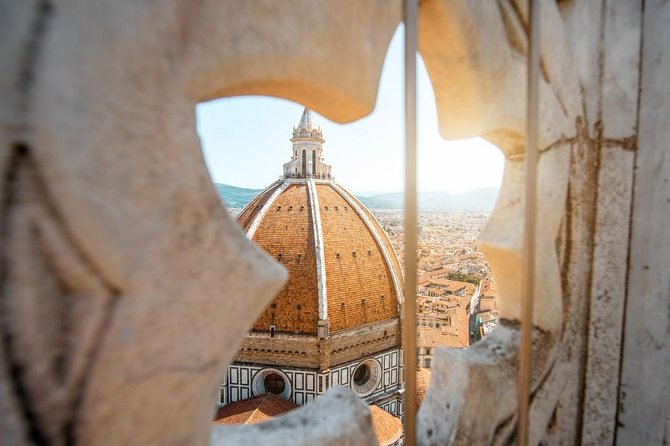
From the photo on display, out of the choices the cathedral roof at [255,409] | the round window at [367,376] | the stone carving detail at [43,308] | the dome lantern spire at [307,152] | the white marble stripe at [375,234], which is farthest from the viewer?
the dome lantern spire at [307,152]

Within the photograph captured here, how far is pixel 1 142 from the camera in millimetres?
325

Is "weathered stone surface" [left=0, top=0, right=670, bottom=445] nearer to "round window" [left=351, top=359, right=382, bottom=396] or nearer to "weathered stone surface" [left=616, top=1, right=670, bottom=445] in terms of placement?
"weathered stone surface" [left=616, top=1, right=670, bottom=445]

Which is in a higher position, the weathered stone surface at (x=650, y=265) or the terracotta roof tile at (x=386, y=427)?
the weathered stone surface at (x=650, y=265)

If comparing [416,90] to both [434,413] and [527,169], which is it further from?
[434,413]

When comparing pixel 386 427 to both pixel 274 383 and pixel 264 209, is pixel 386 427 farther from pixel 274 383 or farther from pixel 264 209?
pixel 264 209

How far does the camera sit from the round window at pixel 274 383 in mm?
12727

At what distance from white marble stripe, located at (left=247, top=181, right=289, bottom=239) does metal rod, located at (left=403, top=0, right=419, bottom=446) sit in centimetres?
Answer: 1396

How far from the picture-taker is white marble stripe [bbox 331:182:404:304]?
14990 millimetres

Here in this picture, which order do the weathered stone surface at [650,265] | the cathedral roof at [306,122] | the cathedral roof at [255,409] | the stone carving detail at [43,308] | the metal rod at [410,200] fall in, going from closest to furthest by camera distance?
1. the stone carving detail at [43,308]
2. the metal rod at [410,200]
3. the weathered stone surface at [650,265]
4. the cathedral roof at [255,409]
5. the cathedral roof at [306,122]

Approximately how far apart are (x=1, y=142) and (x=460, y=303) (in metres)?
23.0

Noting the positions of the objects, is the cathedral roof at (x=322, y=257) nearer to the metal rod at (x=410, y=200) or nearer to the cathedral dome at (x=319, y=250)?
the cathedral dome at (x=319, y=250)

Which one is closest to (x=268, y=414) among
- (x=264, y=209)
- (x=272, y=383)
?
(x=272, y=383)

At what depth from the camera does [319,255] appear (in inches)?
565

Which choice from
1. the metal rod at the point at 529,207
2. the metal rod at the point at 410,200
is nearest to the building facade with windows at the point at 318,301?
the metal rod at the point at 529,207
